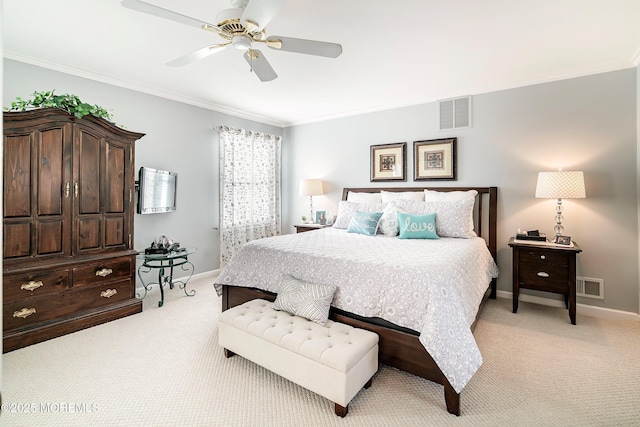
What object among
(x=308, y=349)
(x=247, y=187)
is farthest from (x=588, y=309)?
(x=247, y=187)

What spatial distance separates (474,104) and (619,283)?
8.26ft

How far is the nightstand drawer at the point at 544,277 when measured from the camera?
335 centimetres

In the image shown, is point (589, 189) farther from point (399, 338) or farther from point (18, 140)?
point (18, 140)

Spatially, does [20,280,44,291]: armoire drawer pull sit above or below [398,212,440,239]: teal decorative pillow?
below

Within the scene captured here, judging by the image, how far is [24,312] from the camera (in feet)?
9.33

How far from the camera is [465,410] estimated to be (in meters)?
2.11

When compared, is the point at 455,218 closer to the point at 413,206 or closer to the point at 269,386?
the point at 413,206

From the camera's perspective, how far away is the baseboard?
3461 mm

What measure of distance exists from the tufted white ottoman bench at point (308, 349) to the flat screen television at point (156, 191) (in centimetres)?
214

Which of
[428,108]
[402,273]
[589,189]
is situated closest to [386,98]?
[428,108]

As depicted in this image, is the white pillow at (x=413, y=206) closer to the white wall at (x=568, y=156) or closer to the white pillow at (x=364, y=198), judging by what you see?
the white pillow at (x=364, y=198)

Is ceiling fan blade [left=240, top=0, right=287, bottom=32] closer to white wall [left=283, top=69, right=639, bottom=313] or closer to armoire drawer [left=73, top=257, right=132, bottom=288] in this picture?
armoire drawer [left=73, top=257, right=132, bottom=288]

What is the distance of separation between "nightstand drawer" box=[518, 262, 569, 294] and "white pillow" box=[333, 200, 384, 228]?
175cm

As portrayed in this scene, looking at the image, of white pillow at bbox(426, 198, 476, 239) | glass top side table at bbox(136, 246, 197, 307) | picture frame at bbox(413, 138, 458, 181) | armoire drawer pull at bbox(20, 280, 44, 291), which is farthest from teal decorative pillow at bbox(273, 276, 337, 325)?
picture frame at bbox(413, 138, 458, 181)
